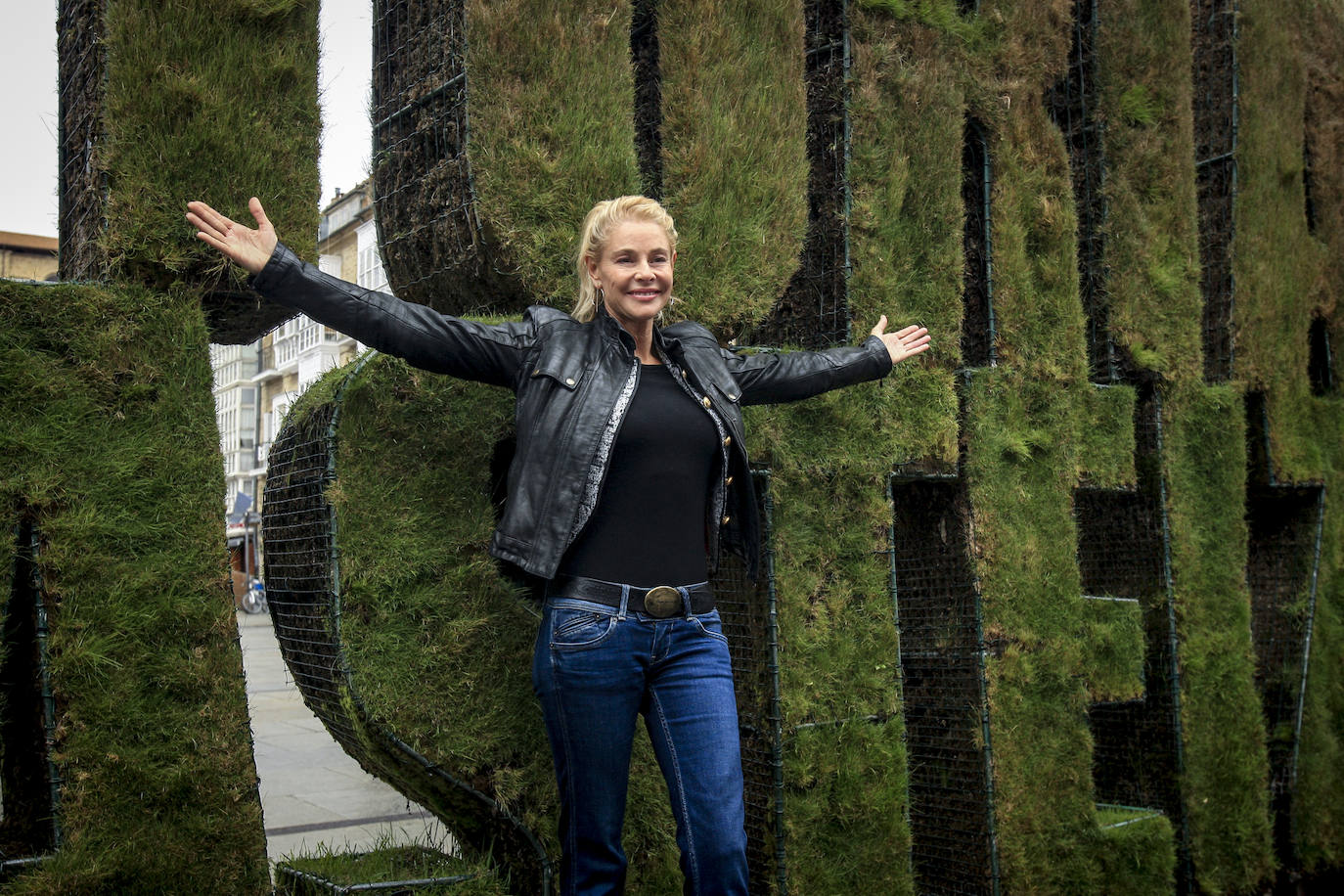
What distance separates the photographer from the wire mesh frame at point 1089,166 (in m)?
6.55

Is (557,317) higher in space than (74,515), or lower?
higher

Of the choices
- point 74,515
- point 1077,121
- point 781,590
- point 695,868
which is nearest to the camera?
point 695,868

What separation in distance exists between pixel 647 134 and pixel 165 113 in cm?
218

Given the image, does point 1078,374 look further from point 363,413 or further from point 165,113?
point 165,113

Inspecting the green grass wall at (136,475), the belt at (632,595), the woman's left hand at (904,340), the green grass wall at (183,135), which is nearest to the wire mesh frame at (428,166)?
the green grass wall at (183,135)

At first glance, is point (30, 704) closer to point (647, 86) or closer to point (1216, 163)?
point (647, 86)

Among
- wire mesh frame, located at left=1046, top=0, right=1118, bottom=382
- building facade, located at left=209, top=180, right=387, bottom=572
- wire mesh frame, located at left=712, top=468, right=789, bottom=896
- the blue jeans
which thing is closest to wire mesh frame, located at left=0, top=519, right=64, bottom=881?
the blue jeans

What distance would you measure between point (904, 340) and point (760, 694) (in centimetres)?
158

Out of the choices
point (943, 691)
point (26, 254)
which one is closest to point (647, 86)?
point (943, 691)

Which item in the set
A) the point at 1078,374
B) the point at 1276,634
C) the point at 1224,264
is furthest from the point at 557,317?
the point at 1276,634

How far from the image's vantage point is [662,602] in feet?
11.0

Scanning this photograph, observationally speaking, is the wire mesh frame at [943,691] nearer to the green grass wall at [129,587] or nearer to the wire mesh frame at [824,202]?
the wire mesh frame at [824,202]

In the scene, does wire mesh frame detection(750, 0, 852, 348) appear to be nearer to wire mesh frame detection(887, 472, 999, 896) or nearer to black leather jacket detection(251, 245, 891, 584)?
wire mesh frame detection(887, 472, 999, 896)

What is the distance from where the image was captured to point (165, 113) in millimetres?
3846
